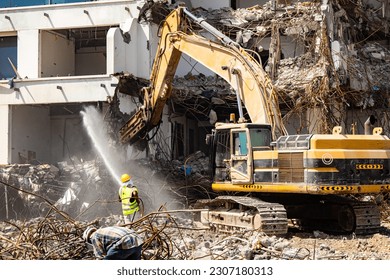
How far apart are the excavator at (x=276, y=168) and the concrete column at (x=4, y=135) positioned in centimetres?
897

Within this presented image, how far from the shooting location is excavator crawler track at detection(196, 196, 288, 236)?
1223 cm

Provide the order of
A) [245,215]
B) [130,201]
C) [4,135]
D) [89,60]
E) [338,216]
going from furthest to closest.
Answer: [89,60] < [4,135] < [338,216] < [130,201] < [245,215]

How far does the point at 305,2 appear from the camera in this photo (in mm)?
21719

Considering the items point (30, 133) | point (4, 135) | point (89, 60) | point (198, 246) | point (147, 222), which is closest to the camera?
point (147, 222)

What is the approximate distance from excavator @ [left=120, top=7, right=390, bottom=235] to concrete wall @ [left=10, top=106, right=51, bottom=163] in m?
9.15

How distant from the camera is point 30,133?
2288 centimetres

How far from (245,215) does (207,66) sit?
4.12 meters

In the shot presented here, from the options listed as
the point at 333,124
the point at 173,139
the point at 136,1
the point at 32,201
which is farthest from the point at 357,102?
the point at 32,201

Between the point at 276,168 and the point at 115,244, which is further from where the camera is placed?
the point at 276,168

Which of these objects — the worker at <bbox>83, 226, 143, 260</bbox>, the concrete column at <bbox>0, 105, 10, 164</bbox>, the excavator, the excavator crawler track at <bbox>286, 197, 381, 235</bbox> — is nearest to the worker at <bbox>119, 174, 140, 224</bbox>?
the excavator

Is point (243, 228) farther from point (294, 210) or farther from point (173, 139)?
point (173, 139)

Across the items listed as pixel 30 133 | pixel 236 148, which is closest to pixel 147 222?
pixel 236 148

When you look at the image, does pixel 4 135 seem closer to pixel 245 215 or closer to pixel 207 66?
pixel 207 66

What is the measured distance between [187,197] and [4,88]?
8.11 metres
